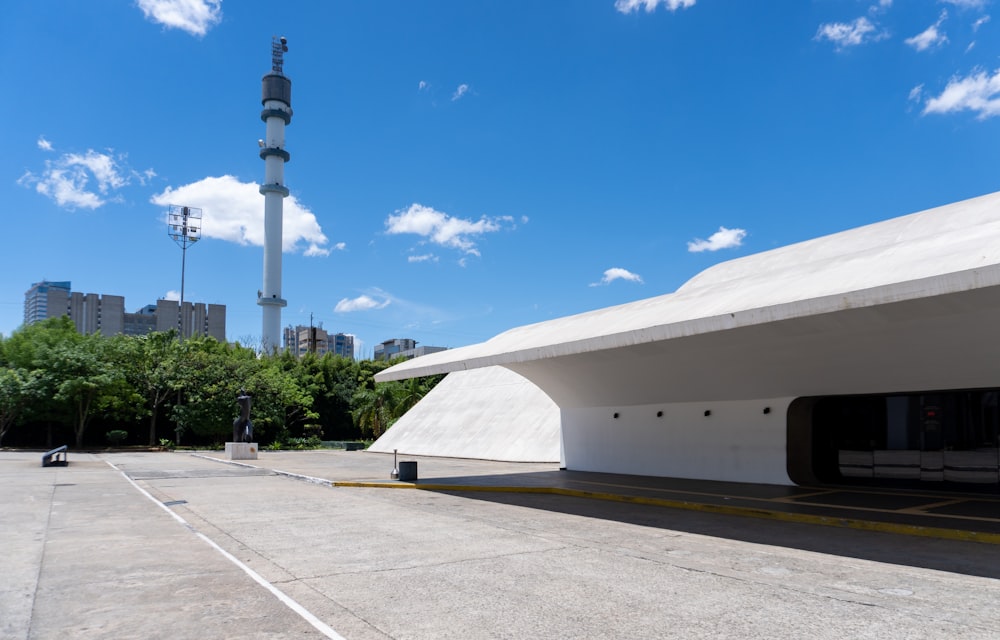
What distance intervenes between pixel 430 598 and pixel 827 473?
1459 centimetres

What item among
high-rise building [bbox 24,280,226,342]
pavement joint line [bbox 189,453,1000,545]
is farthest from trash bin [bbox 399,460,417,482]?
high-rise building [bbox 24,280,226,342]

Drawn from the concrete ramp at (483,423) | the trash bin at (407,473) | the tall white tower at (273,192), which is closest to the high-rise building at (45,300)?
the tall white tower at (273,192)

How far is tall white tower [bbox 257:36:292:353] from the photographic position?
97.6 meters

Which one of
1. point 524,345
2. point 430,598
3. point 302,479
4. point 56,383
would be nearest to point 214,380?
point 56,383

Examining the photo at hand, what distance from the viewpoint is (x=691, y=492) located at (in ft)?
53.5

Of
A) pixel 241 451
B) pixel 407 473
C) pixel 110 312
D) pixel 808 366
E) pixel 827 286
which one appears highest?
pixel 110 312

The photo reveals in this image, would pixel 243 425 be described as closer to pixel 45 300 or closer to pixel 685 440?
pixel 685 440

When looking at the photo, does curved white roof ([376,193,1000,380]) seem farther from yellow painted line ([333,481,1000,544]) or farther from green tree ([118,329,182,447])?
green tree ([118,329,182,447])

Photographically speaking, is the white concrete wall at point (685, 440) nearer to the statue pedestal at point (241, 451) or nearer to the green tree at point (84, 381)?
the statue pedestal at point (241, 451)

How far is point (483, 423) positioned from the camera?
34906mm

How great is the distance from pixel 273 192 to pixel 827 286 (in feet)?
319

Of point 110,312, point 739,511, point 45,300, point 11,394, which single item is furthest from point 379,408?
point 45,300

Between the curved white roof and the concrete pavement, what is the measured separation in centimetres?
341

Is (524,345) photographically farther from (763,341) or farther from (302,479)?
(302,479)
